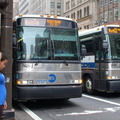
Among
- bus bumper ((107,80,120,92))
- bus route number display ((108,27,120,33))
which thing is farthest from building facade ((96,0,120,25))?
bus bumper ((107,80,120,92))

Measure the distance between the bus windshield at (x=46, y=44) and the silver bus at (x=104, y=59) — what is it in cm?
237

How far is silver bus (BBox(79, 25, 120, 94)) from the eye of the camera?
11.0 m

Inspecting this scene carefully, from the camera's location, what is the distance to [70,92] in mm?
8609

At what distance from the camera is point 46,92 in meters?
8.32

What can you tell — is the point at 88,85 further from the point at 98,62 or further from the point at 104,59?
the point at 104,59

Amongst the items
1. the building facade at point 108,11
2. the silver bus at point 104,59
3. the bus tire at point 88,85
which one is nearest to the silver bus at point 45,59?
the silver bus at point 104,59

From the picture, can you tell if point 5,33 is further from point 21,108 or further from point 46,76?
point 21,108

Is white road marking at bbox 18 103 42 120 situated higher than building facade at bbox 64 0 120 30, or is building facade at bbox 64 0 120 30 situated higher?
building facade at bbox 64 0 120 30

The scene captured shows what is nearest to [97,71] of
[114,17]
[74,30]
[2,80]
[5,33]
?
[74,30]

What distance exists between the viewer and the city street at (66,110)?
746 centimetres

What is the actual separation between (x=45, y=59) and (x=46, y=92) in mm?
1121

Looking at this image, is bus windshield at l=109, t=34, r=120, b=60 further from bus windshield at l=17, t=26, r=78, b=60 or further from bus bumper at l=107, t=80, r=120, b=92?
bus windshield at l=17, t=26, r=78, b=60

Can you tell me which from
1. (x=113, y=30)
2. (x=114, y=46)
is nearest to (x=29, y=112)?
(x=114, y=46)

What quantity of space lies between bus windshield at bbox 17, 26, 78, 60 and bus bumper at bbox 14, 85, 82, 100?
3.30 feet
